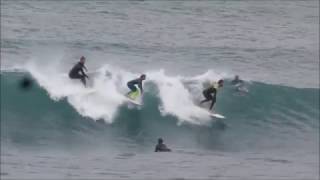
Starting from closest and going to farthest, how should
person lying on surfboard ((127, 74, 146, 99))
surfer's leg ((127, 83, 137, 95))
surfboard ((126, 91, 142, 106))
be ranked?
person lying on surfboard ((127, 74, 146, 99)) < surfer's leg ((127, 83, 137, 95)) < surfboard ((126, 91, 142, 106))

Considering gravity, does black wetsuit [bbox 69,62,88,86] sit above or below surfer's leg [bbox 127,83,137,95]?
above

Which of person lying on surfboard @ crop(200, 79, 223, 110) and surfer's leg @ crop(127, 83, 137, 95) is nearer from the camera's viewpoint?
surfer's leg @ crop(127, 83, 137, 95)

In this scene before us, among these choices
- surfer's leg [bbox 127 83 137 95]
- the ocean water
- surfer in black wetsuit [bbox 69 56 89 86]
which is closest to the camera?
the ocean water

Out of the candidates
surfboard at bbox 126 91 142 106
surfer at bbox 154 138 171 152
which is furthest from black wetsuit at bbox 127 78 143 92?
surfer at bbox 154 138 171 152

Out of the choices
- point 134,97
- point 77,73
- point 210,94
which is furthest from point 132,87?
point 210,94

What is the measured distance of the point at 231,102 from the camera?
34500 mm

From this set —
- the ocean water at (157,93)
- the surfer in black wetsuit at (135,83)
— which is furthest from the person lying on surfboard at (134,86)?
the ocean water at (157,93)

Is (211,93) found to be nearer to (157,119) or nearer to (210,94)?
Result: (210,94)

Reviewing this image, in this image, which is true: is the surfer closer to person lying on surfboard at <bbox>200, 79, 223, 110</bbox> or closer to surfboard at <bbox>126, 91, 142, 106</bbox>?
surfboard at <bbox>126, 91, 142, 106</bbox>

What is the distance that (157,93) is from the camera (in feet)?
110

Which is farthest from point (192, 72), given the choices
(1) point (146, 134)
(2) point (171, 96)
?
(1) point (146, 134)

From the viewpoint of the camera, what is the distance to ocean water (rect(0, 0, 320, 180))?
2739 centimetres

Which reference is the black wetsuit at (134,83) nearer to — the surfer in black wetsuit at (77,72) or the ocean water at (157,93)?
the ocean water at (157,93)

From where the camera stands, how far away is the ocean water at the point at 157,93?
1078 inches
